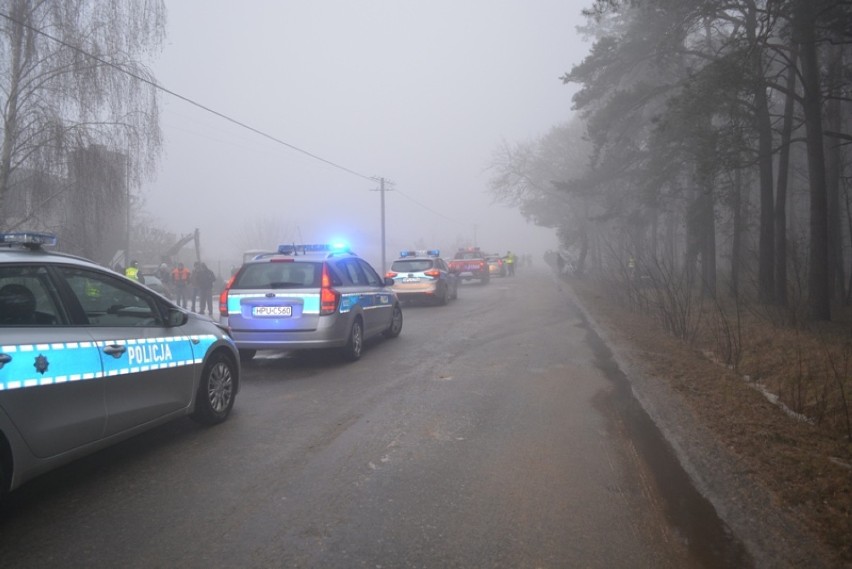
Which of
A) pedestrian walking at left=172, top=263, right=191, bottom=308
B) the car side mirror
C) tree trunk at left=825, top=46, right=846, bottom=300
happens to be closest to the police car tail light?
the car side mirror

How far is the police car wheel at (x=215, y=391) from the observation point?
5266 mm

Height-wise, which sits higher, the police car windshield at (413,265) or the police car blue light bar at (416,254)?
the police car blue light bar at (416,254)

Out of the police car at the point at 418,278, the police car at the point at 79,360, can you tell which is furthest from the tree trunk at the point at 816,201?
the police car at the point at 79,360

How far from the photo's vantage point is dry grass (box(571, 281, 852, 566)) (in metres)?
3.71

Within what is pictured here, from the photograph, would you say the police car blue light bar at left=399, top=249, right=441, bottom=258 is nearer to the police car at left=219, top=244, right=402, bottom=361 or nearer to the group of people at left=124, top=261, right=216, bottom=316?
the group of people at left=124, top=261, right=216, bottom=316

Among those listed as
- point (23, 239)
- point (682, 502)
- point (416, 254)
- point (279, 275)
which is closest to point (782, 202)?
point (416, 254)

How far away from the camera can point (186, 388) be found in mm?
5012

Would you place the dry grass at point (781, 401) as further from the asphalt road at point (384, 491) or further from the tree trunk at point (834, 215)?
the tree trunk at point (834, 215)

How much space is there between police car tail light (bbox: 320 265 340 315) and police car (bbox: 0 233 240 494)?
8.95ft

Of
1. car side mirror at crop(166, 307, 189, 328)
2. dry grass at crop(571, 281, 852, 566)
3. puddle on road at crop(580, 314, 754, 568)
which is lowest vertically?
puddle on road at crop(580, 314, 754, 568)

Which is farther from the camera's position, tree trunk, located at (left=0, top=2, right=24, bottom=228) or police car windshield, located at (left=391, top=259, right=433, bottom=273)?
police car windshield, located at (left=391, top=259, right=433, bottom=273)

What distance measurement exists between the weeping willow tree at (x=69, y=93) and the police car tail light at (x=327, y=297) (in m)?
8.79

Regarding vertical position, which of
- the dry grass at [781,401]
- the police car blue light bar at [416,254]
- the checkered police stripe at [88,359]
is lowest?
the dry grass at [781,401]

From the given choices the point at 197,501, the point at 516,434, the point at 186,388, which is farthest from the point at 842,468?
the point at 186,388
